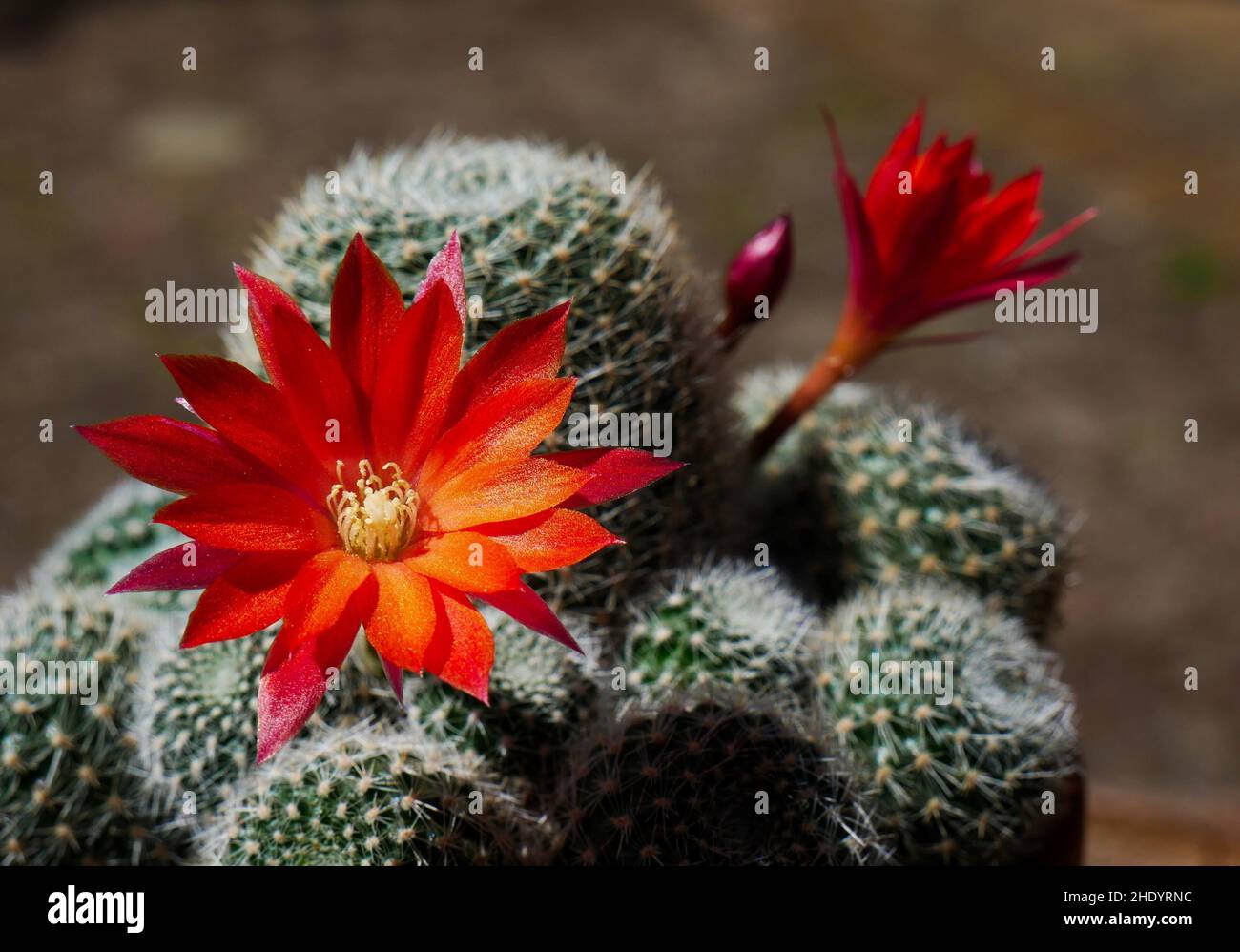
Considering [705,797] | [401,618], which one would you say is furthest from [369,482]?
[705,797]

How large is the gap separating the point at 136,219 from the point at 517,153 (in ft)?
9.22

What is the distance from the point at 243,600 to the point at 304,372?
0.53 ft

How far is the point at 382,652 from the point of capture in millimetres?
775

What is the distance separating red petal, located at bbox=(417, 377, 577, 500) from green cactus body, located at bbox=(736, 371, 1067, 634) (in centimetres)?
56

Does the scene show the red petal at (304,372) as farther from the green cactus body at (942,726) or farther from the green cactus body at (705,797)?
the green cactus body at (942,726)

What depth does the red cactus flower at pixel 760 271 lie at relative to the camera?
1309mm

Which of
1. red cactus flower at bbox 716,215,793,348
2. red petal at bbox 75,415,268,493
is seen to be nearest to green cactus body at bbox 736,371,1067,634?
red cactus flower at bbox 716,215,793,348

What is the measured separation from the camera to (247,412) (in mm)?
849

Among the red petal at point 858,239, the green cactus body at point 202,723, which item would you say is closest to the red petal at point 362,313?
the green cactus body at point 202,723

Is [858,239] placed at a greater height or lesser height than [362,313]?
greater

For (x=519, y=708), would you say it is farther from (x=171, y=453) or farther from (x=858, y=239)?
(x=858, y=239)

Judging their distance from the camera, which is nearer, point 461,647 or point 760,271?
point 461,647

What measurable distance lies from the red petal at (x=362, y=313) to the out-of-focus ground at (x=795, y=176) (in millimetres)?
2248

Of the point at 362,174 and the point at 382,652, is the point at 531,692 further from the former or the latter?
the point at 362,174
